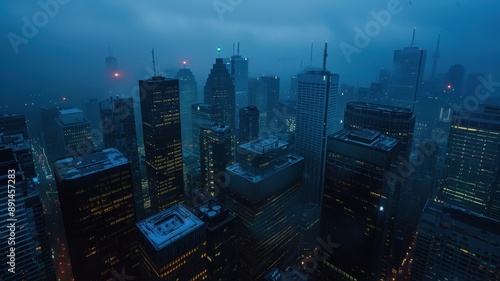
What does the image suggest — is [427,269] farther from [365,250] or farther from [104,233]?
[104,233]

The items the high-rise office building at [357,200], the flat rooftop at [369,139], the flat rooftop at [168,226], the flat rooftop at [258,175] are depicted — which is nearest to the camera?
the flat rooftop at [168,226]

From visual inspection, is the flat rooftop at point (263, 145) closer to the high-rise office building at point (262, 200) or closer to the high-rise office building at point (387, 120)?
the high-rise office building at point (262, 200)

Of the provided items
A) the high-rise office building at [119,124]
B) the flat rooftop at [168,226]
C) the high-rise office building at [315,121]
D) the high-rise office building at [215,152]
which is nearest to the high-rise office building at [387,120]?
the high-rise office building at [315,121]

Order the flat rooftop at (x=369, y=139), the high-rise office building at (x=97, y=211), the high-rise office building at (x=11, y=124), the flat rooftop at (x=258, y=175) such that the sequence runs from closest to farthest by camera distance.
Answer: the high-rise office building at (x=97, y=211), the flat rooftop at (x=369, y=139), the flat rooftop at (x=258, y=175), the high-rise office building at (x=11, y=124)

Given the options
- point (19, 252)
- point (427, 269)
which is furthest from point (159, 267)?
point (427, 269)

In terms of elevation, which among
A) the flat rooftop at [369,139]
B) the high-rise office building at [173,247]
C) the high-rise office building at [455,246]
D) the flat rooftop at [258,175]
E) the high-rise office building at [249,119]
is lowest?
the high-rise office building at [455,246]

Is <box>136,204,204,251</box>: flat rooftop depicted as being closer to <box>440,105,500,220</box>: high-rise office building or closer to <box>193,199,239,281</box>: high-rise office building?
<box>193,199,239,281</box>: high-rise office building

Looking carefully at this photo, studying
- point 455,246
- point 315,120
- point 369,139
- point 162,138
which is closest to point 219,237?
point 369,139

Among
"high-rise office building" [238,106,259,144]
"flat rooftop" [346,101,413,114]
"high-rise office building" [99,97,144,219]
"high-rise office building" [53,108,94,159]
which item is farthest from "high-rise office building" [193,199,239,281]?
"high-rise office building" [53,108,94,159]
